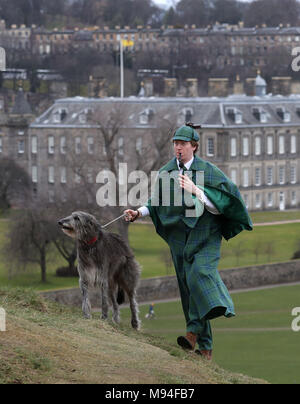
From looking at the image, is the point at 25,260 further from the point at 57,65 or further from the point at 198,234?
the point at 57,65

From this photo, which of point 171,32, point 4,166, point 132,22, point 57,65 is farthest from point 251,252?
point 132,22

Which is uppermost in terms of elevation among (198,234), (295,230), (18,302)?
(198,234)

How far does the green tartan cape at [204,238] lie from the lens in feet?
49.5

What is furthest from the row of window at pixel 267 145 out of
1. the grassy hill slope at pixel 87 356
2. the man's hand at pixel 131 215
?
the man's hand at pixel 131 215

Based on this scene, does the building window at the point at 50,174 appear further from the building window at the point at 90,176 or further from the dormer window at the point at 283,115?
the building window at the point at 90,176

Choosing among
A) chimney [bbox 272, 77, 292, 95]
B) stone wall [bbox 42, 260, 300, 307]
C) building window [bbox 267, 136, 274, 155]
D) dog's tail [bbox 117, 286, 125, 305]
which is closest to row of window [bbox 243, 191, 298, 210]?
building window [bbox 267, 136, 274, 155]

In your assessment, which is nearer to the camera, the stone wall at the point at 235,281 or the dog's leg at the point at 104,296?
the dog's leg at the point at 104,296

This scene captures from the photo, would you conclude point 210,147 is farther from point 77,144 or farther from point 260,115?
point 77,144

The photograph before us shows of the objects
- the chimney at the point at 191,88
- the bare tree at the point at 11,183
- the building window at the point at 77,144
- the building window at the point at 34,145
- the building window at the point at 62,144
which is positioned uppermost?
the chimney at the point at 191,88

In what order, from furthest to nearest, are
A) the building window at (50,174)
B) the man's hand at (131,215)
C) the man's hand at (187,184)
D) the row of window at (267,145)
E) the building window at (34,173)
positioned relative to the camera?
the building window at (34,173)
the building window at (50,174)
the row of window at (267,145)
the man's hand at (131,215)
the man's hand at (187,184)

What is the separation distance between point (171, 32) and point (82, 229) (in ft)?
542

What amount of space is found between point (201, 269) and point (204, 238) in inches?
12.3

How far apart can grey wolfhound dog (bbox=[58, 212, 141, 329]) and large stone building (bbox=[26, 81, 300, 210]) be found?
61280 millimetres

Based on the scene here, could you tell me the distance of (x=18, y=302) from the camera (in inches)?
695
